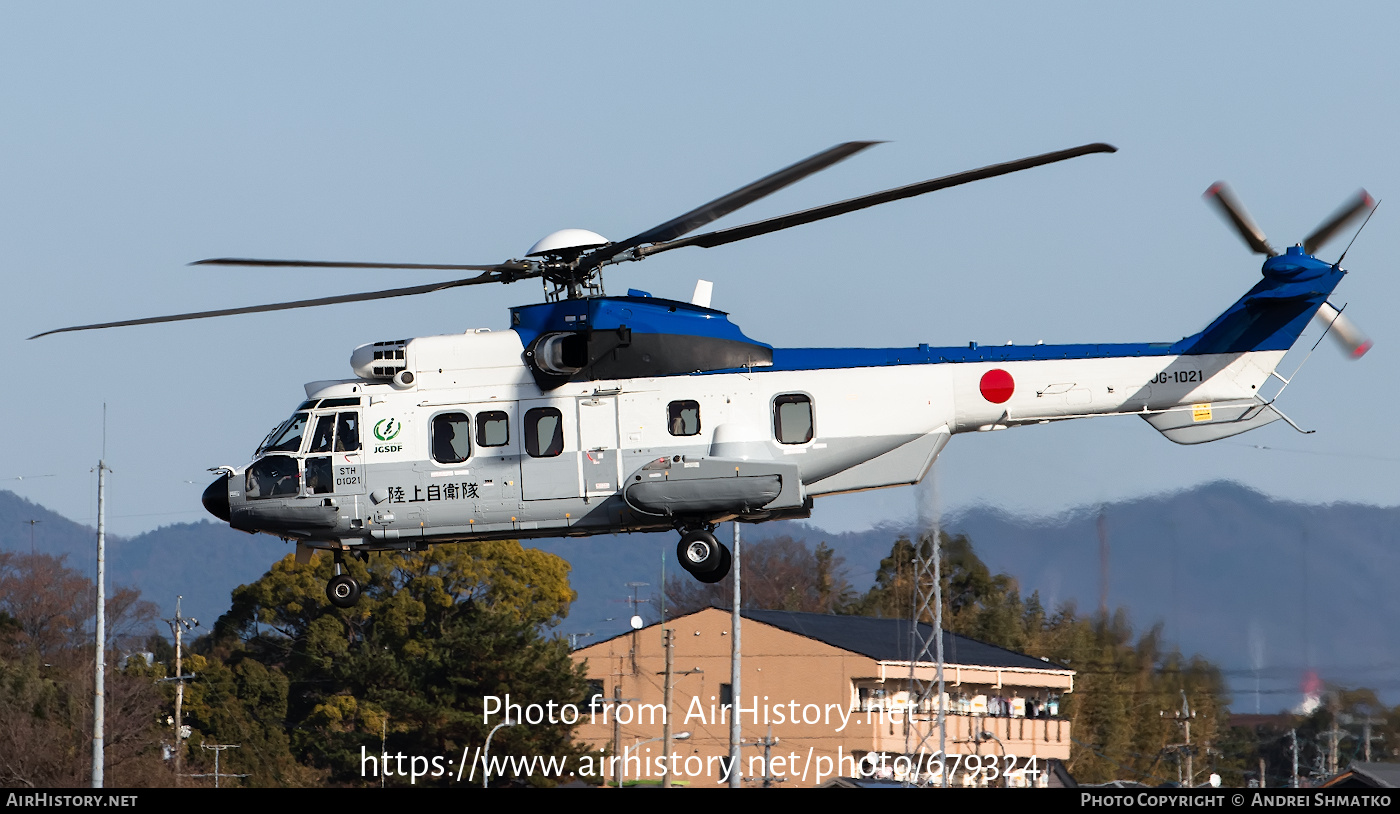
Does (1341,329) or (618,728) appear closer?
(1341,329)

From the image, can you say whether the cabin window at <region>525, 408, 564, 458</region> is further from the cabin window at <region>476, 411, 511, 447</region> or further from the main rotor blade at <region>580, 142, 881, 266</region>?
the main rotor blade at <region>580, 142, 881, 266</region>

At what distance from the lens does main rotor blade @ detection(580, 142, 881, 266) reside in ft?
53.1

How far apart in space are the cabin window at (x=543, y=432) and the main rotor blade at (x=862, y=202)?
261cm

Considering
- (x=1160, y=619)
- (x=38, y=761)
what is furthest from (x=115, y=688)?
(x=1160, y=619)

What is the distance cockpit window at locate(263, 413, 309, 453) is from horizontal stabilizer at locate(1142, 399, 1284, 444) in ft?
39.1

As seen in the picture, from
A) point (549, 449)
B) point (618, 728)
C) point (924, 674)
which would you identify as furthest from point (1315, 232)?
point (618, 728)

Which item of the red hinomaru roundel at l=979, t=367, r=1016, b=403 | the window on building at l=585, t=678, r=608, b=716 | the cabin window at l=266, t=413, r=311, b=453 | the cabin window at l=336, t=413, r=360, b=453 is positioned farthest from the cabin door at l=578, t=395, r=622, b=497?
the window on building at l=585, t=678, r=608, b=716

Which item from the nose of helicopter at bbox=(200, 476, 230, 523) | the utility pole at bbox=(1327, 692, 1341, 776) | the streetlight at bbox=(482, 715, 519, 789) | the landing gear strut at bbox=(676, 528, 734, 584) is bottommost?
the streetlight at bbox=(482, 715, 519, 789)

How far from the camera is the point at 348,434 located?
2175 centimetres

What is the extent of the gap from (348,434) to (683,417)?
4.76 m

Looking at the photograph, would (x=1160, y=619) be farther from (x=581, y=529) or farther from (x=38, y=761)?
(x=38, y=761)

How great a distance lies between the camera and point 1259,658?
107ft

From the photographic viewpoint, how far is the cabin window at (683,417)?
21.0 m

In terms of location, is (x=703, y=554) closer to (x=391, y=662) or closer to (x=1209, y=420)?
(x=1209, y=420)
